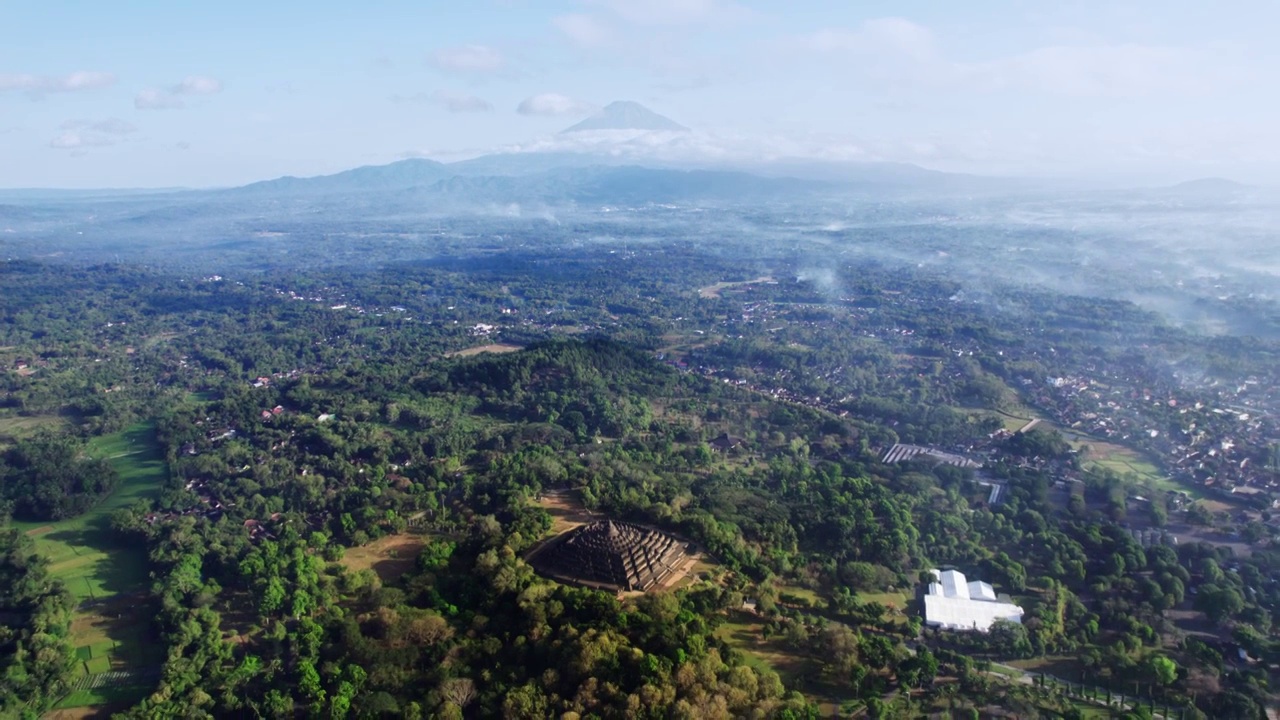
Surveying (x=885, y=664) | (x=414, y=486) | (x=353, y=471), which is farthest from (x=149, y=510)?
(x=885, y=664)

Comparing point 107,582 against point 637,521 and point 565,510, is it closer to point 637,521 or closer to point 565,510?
point 565,510

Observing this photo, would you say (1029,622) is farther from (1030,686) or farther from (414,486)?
(414,486)

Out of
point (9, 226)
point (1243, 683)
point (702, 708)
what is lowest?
point (1243, 683)

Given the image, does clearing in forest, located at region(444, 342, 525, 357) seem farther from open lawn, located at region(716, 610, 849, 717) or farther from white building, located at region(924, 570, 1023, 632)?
white building, located at region(924, 570, 1023, 632)

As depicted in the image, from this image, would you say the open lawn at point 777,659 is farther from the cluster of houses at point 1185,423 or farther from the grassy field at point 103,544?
the cluster of houses at point 1185,423

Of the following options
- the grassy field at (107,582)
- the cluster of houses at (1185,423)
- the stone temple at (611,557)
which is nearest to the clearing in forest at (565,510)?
the stone temple at (611,557)

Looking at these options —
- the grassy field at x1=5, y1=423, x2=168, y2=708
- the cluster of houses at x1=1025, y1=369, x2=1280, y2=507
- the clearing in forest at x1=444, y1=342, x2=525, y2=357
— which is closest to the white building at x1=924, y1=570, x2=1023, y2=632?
the cluster of houses at x1=1025, y1=369, x2=1280, y2=507
